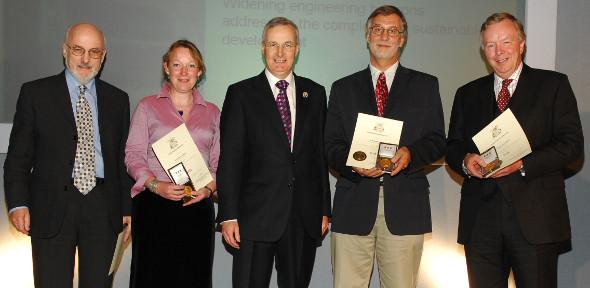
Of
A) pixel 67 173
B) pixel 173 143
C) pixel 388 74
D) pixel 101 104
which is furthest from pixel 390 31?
pixel 67 173

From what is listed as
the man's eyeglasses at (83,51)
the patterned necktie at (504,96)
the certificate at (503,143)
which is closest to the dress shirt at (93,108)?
the man's eyeglasses at (83,51)

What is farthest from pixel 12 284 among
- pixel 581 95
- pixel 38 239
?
pixel 581 95

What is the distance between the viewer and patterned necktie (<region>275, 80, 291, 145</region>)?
127 inches

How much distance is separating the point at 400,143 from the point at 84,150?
1.69 m

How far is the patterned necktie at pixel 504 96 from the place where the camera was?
3.17 m

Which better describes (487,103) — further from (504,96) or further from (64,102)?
(64,102)

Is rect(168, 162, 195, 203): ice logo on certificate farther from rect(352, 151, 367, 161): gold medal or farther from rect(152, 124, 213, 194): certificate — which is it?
rect(352, 151, 367, 161): gold medal

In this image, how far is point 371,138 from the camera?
121 inches

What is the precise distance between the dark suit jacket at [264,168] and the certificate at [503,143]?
0.89m

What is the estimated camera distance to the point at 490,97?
3.21m

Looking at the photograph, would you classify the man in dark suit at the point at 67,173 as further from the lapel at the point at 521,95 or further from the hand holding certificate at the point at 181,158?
the lapel at the point at 521,95

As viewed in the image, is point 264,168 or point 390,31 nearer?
point 264,168

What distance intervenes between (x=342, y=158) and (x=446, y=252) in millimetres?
1662

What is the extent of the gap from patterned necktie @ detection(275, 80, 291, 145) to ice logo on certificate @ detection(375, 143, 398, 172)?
49 cm
